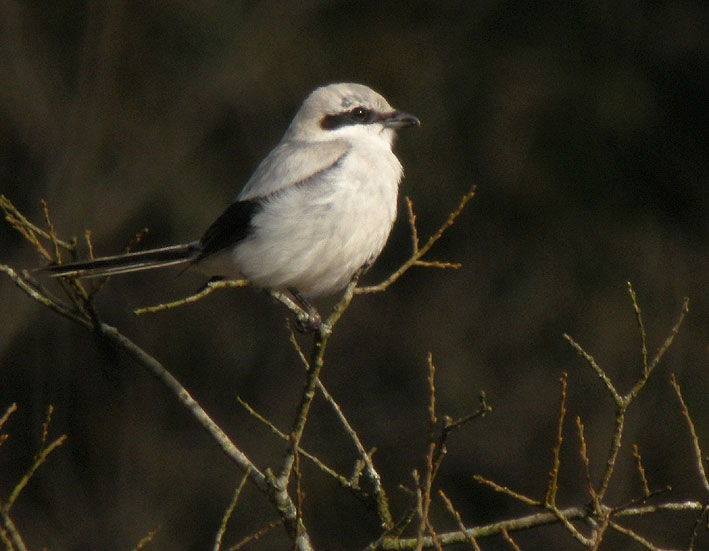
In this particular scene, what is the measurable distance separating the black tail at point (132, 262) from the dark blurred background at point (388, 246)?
14.7ft

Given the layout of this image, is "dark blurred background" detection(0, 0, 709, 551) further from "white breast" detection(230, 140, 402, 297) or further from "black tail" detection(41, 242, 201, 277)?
"white breast" detection(230, 140, 402, 297)

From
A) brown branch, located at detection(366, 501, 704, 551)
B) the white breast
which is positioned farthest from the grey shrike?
brown branch, located at detection(366, 501, 704, 551)

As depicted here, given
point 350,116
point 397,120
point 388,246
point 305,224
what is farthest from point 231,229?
point 388,246

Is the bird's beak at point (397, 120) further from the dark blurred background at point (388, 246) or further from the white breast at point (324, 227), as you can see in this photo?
the dark blurred background at point (388, 246)

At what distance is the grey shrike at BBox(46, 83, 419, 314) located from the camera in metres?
3.84

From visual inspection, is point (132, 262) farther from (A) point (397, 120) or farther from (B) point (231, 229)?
(A) point (397, 120)

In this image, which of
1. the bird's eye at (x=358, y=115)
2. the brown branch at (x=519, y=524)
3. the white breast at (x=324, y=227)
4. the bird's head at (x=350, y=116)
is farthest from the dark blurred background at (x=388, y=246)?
the brown branch at (x=519, y=524)

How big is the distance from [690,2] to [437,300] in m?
3.25

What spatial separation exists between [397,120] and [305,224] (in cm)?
66

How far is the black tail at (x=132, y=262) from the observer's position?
3412 millimetres

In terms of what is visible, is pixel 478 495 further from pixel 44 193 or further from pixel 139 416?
pixel 44 193

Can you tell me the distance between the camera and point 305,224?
3887 millimetres

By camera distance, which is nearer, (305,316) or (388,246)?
(305,316)

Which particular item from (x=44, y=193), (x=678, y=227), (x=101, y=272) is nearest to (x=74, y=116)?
(x=44, y=193)
